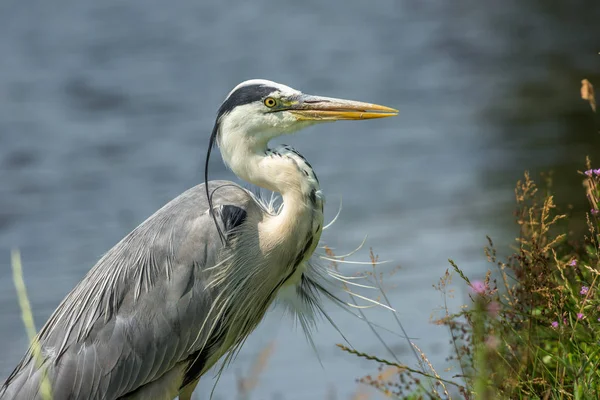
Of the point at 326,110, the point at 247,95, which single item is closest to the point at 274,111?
the point at 247,95

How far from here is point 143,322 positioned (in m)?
4.77

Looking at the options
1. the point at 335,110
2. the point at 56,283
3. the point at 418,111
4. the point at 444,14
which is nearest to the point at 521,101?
the point at 418,111

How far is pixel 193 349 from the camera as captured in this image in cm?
482

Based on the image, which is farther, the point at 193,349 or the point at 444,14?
the point at 444,14

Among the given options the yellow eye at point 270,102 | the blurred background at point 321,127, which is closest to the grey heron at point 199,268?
the yellow eye at point 270,102

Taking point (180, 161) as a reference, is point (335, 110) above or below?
above

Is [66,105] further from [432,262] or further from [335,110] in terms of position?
[335,110]

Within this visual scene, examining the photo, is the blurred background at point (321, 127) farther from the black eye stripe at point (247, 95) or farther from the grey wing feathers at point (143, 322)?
the black eye stripe at point (247, 95)

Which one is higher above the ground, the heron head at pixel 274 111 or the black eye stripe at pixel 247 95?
the black eye stripe at pixel 247 95

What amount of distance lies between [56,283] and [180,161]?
8.84ft

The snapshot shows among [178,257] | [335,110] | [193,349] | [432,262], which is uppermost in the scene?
[335,110]

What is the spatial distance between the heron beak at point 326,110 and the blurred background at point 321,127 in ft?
6.25

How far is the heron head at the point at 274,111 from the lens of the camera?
4.59m

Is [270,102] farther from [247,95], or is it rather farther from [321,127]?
[321,127]
